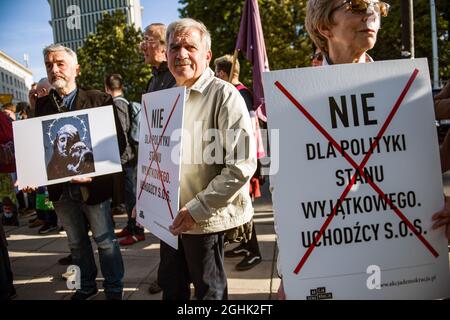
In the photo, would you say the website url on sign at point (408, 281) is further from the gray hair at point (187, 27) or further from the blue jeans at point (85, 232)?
the blue jeans at point (85, 232)

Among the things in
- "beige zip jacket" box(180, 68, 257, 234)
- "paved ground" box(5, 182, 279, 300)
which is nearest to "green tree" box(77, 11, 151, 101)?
"paved ground" box(5, 182, 279, 300)

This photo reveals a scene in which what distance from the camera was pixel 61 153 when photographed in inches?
96.5

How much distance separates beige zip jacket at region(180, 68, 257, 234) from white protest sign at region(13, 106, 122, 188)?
0.95 meters

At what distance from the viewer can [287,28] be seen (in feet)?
61.0

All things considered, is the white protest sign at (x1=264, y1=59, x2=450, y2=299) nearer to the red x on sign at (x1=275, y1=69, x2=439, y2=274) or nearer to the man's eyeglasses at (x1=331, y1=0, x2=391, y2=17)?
the red x on sign at (x1=275, y1=69, x2=439, y2=274)

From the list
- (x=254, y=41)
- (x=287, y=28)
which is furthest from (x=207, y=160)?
(x=287, y=28)

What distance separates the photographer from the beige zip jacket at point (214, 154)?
5.55 feet

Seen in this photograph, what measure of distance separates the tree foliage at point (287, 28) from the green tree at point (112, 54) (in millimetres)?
3777

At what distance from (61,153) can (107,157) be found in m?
0.31

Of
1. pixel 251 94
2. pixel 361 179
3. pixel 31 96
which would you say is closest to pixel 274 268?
pixel 251 94

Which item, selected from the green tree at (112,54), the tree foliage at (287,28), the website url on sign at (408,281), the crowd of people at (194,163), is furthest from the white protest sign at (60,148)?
the green tree at (112,54)

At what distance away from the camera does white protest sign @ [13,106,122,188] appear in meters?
2.42

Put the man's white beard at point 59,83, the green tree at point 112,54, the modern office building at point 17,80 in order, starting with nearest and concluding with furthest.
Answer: the man's white beard at point 59,83 < the green tree at point 112,54 < the modern office building at point 17,80
